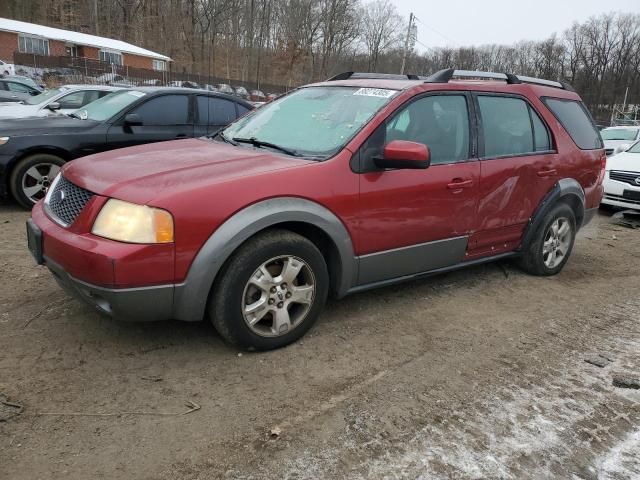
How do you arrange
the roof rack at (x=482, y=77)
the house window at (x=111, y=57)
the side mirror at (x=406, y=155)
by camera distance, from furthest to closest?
the house window at (x=111, y=57) < the roof rack at (x=482, y=77) < the side mirror at (x=406, y=155)

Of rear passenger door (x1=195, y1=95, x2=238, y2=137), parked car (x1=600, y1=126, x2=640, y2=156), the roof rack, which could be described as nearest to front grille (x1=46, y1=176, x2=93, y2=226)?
the roof rack

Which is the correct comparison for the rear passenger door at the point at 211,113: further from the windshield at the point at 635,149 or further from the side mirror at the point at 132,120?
the windshield at the point at 635,149

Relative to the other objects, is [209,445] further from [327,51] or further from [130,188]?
[327,51]

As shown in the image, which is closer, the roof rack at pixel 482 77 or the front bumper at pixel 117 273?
the front bumper at pixel 117 273

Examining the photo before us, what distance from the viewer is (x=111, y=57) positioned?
45969mm

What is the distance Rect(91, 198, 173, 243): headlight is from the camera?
2719 millimetres

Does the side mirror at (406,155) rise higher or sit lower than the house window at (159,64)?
lower

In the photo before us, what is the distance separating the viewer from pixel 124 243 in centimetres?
271

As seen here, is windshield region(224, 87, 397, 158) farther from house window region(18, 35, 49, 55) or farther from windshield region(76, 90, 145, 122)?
house window region(18, 35, 49, 55)

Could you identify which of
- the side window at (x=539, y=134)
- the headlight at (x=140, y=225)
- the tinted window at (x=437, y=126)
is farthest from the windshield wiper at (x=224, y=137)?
the side window at (x=539, y=134)

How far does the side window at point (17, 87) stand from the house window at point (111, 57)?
99.0ft

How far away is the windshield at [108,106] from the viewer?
6824 millimetres

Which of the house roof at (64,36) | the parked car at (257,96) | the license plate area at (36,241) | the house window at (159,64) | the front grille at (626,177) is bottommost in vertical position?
the license plate area at (36,241)

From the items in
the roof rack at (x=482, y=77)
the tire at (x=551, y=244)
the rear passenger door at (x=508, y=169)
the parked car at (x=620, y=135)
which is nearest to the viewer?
the roof rack at (x=482, y=77)
